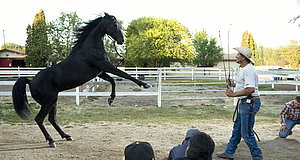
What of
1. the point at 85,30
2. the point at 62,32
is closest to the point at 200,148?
the point at 85,30

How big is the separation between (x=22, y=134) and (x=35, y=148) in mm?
1251

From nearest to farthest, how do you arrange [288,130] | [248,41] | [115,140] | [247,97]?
[247,97], [115,140], [288,130], [248,41]

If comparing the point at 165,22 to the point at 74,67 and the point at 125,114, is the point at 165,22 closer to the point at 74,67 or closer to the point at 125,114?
the point at 125,114

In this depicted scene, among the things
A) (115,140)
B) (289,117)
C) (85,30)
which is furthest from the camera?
(289,117)

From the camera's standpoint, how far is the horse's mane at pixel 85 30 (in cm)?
462

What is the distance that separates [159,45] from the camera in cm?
3781

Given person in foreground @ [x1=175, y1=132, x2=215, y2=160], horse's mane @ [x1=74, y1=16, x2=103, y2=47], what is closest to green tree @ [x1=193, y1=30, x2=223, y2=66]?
horse's mane @ [x1=74, y1=16, x2=103, y2=47]

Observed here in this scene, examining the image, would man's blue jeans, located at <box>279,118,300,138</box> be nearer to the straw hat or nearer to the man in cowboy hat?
the man in cowboy hat

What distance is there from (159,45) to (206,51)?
1524cm

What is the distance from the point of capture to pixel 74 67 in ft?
14.6

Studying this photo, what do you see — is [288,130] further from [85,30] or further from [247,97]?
[85,30]

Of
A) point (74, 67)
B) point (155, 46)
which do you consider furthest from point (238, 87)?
point (155, 46)

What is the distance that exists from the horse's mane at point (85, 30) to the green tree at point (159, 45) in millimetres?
32667

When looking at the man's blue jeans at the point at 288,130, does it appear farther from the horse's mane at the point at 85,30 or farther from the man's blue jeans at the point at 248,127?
the horse's mane at the point at 85,30
